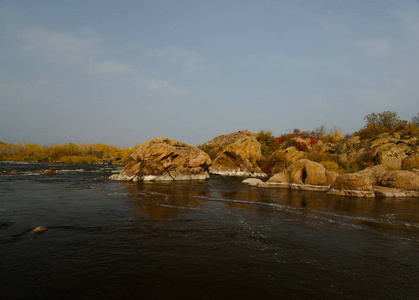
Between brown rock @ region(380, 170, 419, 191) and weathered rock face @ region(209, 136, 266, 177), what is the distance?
22.4 m

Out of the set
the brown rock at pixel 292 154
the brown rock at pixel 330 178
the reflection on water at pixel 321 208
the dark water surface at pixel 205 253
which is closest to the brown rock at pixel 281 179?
the brown rock at pixel 330 178

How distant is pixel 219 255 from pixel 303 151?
130 ft

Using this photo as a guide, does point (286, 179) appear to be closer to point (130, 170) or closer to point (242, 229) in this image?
point (242, 229)

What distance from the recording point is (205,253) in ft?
24.3

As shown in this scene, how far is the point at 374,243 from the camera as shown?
28.3 ft

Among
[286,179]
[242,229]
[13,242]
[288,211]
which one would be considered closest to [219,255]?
[242,229]

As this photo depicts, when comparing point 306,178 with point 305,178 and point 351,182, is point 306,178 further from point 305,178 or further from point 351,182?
point 351,182

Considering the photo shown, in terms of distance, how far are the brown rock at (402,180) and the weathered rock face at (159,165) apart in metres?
22.1

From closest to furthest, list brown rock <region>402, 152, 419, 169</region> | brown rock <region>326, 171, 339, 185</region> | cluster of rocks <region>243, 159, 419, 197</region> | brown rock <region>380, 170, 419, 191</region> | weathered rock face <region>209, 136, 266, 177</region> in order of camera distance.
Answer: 1. cluster of rocks <region>243, 159, 419, 197</region>
2. brown rock <region>380, 170, 419, 191</region>
3. brown rock <region>326, 171, 339, 185</region>
4. brown rock <region>402, 152, 419, 169</region>
5. weathered rock face <region>209, 136, 266, 177</region>

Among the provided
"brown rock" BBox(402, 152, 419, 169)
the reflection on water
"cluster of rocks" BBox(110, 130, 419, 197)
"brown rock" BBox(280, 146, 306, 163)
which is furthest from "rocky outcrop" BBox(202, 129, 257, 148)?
the reflection on water

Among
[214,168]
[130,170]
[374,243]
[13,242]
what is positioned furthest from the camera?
[214,168]

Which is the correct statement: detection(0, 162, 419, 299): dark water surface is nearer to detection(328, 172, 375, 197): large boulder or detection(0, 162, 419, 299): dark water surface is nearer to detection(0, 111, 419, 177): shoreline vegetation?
detection(328, 172, 375, 197): large boulder

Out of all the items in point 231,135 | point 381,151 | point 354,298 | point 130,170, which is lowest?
point 354,298

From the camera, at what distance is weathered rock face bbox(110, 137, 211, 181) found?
3039cm
